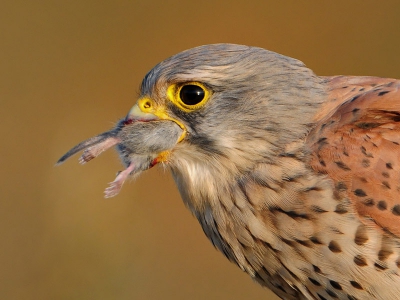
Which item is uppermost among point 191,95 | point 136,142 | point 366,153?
point 191,95

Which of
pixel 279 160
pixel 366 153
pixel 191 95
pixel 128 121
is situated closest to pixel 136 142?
pixel 128 121

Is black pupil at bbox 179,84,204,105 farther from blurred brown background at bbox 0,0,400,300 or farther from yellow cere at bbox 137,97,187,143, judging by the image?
blurred brown background at bbox 0,0,400,300

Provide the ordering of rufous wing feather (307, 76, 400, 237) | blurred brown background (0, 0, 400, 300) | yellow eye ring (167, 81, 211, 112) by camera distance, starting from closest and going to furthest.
Answer: rufous wing feather (307, 76, 400, 237)
yellow eye ring (167, 81, 211, 112)
blurred brown background (0, 0, 400, 300)

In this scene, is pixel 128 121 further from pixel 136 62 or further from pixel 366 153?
pixel 136 62

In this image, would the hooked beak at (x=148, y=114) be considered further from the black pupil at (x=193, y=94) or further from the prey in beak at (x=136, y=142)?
the black pupil at (x=193, y=94)

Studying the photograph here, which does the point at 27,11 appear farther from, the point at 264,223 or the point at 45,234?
the point at 264,223

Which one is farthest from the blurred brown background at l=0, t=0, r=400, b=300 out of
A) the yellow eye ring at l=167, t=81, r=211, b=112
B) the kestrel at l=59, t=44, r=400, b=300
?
the yellow eye ring at l=167, t=81, r=211, b=112

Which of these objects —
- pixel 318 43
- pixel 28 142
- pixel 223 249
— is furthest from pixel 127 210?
pixel 318 43
